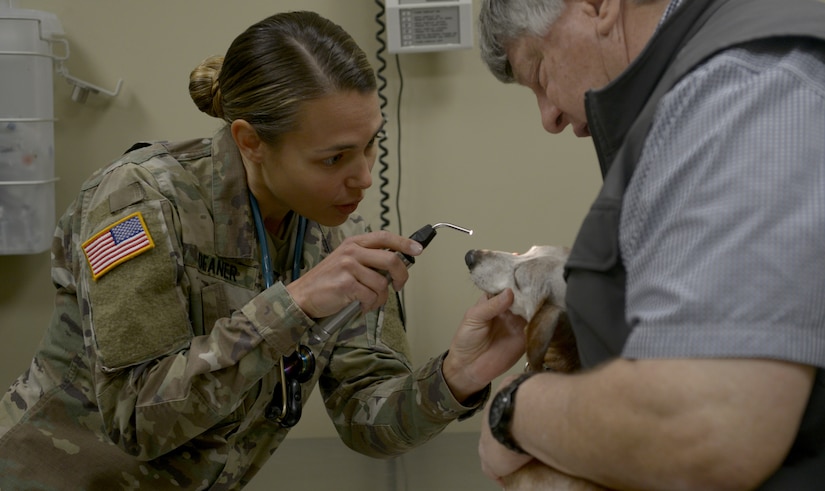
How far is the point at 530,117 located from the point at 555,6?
1284mm

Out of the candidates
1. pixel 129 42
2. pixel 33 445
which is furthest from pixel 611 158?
pixel 129 42

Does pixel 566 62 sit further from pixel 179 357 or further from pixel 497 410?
pixel 179 357

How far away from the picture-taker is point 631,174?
803 millimetres

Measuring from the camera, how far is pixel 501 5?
104 cm

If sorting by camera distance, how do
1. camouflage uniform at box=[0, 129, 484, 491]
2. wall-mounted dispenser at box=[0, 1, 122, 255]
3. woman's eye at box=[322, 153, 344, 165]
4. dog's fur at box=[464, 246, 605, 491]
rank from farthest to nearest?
wall-mounted dispenser at box=[0, 1, 122, 255]
woman's eye at box=[322, 153, 344, 165]
camouflage uniform at box=[0, 129, 484, 491]
dog's fur at box=[464, 246, 605, 491]

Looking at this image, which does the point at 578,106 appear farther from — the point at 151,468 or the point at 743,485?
the point at 151,468

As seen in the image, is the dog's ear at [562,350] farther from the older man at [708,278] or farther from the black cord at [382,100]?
the black cord at [382,100]

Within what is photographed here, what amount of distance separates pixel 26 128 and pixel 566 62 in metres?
1.62

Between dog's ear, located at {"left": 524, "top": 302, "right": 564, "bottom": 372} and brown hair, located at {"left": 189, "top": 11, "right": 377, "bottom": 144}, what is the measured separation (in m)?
0.52

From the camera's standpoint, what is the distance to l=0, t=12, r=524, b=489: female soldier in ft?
4.24

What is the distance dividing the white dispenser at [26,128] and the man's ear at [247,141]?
3.03 feet

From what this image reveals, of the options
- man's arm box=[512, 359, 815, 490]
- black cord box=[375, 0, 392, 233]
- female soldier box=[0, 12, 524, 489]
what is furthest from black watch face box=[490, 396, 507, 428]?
black cord box=[375, 0, 392, 233]

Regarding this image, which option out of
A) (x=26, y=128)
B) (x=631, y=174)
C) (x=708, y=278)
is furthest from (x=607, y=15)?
(x=26, y=128)

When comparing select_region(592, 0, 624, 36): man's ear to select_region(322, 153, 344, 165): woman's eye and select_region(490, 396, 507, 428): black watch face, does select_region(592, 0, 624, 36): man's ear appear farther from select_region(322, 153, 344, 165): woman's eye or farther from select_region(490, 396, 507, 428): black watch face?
select_region(322, 153, 344, 165): woman's eye
